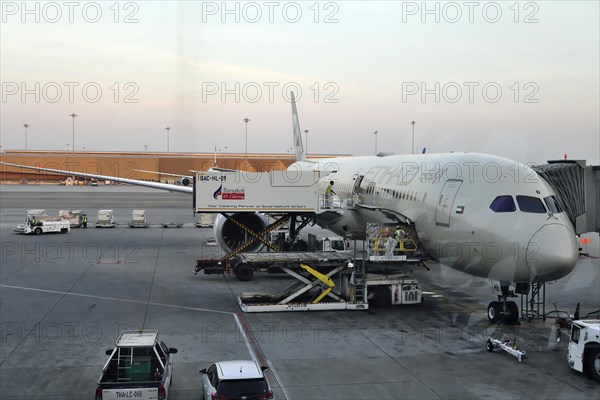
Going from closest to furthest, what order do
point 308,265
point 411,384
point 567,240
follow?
point 411,384
point 567,240
point 308,265

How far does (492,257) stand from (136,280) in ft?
53.1

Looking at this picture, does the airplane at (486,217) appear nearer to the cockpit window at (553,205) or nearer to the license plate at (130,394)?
the cockpit window at (553,205)

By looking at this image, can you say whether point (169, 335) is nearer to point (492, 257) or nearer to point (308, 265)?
point (308, 265)

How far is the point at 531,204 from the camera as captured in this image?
1844cm

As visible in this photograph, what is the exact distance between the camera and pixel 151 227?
171 feet

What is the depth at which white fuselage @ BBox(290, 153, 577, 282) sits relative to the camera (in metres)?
17.6

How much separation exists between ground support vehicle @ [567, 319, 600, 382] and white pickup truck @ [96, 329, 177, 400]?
9.80 meters

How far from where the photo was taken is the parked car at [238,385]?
11.8m

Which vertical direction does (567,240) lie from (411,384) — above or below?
above

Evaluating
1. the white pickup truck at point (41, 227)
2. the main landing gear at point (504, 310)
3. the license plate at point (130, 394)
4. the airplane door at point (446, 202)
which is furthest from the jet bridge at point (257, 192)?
the white pickup truck at point (41, 227)

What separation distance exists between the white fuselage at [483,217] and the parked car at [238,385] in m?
8.87

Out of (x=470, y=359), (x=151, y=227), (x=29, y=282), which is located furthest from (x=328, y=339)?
(x=151, y=227)

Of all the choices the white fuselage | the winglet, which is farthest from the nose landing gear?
the winglet

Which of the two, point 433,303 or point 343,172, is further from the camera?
point 343,172
